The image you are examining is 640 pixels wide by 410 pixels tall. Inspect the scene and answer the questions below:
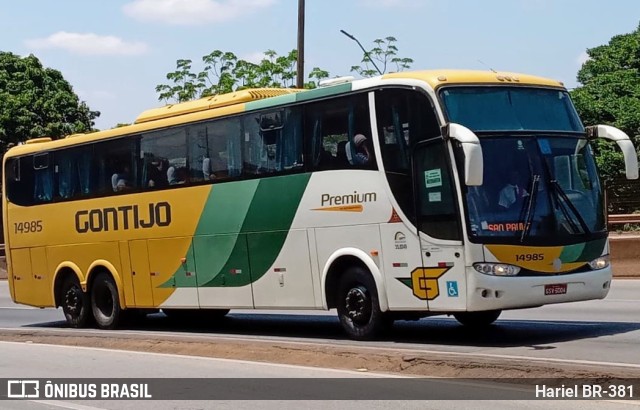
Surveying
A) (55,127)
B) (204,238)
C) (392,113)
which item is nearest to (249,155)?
(204,238)

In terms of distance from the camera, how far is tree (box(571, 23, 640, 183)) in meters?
40.1

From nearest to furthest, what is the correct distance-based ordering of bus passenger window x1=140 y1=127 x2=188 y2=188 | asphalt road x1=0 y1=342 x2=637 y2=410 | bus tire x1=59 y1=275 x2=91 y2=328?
asphalt road x1=0 y1=342 x2=637 y2=410 < bus passenger window x1=140 y1=127 x2=188 y2=188 < bus tire x1=59 y1=275 x2=91 y2=328

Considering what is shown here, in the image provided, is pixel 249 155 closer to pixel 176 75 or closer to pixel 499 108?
pixel 499 108

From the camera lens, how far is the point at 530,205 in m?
13.2

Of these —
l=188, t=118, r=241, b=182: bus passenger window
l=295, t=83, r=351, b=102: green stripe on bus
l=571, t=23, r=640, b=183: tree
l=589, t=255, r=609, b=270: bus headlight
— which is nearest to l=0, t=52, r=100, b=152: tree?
l=571, t=23, r=640, b=183: tree

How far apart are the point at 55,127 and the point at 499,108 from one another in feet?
149

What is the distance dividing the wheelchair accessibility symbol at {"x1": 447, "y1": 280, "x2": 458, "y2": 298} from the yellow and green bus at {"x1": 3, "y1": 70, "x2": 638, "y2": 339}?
0.05 feet

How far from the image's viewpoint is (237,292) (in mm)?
16844

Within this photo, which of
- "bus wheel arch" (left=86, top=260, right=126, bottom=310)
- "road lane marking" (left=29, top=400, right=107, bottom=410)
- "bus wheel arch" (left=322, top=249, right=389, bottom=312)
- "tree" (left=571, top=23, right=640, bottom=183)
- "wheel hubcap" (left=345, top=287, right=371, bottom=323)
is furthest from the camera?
"tree" (left=571, top=23, right=640, bottom=183)

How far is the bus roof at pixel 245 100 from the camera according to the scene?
45.2 ft

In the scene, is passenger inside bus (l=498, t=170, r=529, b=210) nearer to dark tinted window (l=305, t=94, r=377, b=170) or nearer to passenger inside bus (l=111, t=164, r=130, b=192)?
dark tinted window (l=305, t=94, r=377, b=170)

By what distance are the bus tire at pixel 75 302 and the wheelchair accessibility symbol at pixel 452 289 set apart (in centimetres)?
901

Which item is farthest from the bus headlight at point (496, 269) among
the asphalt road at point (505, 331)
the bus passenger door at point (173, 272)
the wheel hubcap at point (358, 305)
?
the bus passenger door at point (173, 272)

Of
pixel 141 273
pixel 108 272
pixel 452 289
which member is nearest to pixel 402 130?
pixel 452 289
